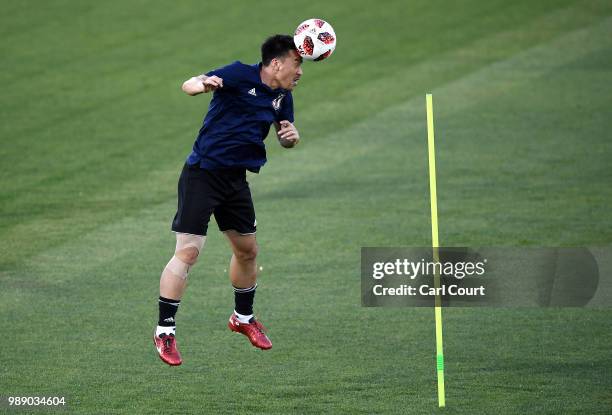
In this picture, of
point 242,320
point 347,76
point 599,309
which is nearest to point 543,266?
point 599,309

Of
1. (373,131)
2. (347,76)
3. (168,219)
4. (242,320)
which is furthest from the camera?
(347,76)

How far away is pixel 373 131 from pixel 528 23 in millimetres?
6818

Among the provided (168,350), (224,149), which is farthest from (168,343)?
(224,149)

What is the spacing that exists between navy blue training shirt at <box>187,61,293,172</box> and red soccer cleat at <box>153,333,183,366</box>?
127cm

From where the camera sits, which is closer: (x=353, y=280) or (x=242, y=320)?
(x=242, y=320)

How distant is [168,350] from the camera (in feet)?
27.9

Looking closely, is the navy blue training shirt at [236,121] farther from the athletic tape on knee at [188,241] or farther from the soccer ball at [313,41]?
the athletic tape on knee at [188,241]

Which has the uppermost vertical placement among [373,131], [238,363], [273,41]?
[273,41]

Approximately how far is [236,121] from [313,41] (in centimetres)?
80

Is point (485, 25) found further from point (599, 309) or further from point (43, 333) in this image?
point (43, 333)

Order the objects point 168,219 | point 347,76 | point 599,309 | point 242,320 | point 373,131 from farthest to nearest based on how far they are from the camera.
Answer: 1. point 347,76
2. point 373,131
3. point 168,219
4. point 599,309
5. point 242,320

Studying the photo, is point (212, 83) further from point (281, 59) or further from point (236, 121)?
point (281, 59)

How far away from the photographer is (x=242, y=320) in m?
9.34

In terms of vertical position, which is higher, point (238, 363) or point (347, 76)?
point (347, 76)
